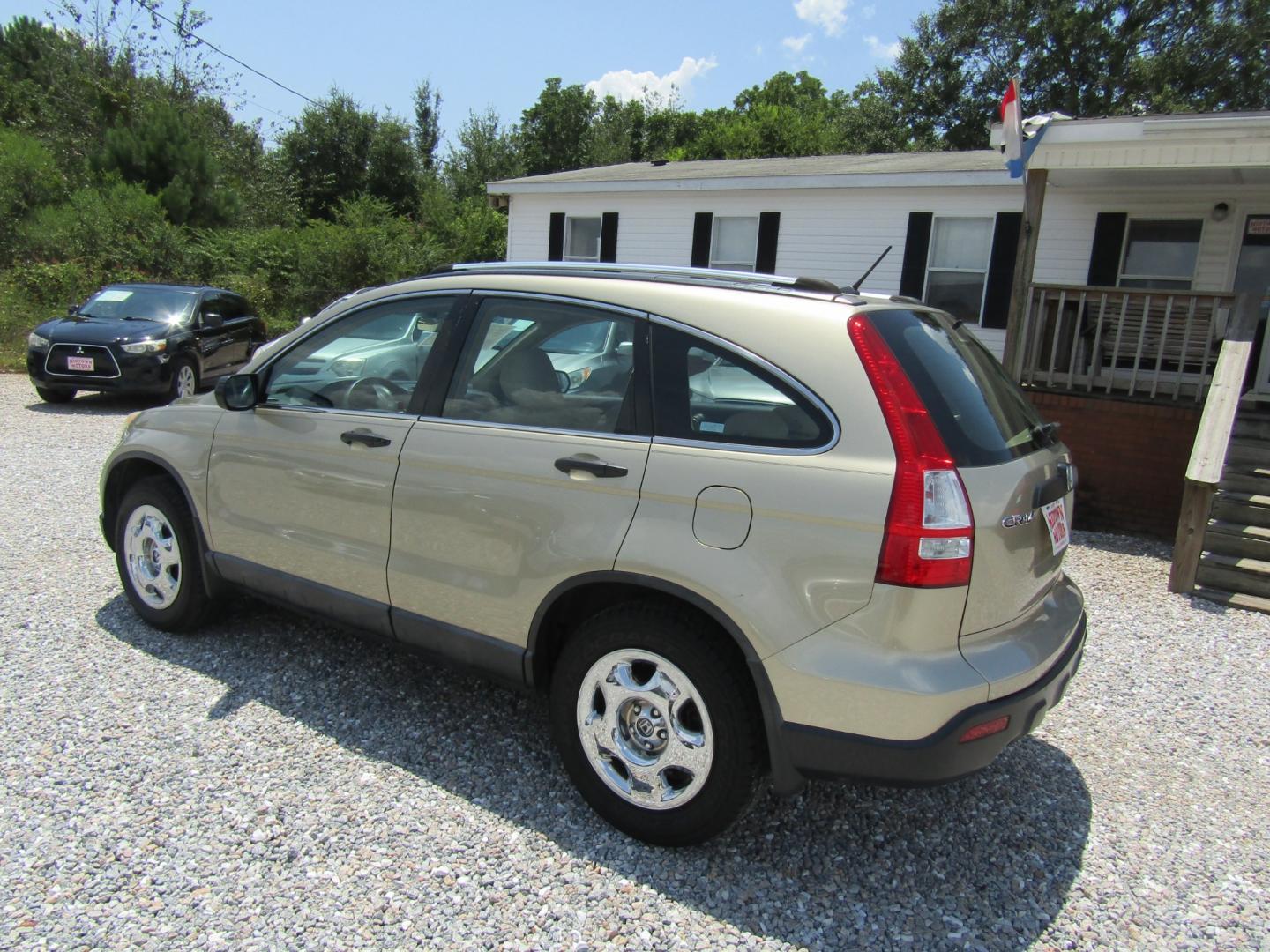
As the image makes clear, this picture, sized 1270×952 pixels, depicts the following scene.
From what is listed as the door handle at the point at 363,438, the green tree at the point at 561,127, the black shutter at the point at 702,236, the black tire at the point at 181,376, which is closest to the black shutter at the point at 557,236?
the black shutter at the point at 702,236

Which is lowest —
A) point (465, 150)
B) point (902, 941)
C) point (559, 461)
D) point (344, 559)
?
point (902, 941)

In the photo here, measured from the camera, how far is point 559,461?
2.79 m

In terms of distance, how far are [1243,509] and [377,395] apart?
649 centimetres

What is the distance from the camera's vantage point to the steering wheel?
3332 millimetres

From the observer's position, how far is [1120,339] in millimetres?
8922

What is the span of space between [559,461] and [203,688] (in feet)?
6.75

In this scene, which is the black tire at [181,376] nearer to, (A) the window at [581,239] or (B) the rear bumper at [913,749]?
(A) the window at [581,239]

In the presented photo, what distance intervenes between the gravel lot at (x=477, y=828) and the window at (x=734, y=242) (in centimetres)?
1080

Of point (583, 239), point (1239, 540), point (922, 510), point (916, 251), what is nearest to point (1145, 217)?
point (916, 251)

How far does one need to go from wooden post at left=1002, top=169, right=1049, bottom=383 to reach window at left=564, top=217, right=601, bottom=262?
863 centimetres

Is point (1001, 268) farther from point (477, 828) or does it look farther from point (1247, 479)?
point (477, 828)

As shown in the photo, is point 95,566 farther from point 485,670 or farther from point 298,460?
point 485,670

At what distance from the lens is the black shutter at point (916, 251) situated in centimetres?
1222

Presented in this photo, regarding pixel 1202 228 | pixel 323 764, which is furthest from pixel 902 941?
pixel 1202 228
